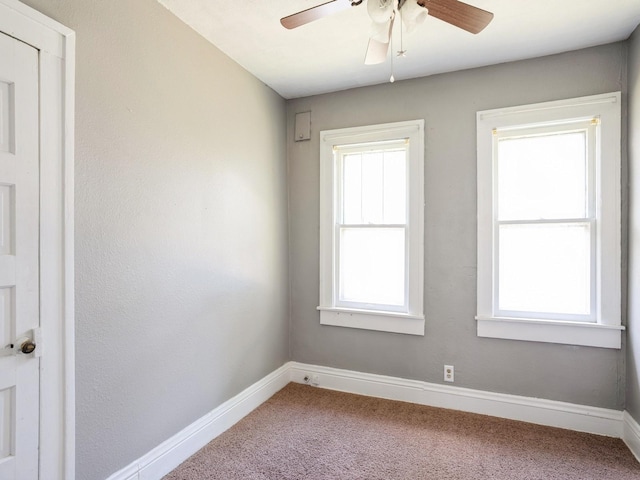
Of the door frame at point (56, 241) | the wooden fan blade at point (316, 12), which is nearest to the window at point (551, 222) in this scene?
the wooden fan blade at point (316, 12)

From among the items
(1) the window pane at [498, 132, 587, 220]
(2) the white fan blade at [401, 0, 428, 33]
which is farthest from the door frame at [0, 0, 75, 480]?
(1) the window pane at [498, 132, 587, 220]

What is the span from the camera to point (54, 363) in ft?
4.78

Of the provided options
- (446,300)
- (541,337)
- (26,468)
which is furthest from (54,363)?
(541,337)

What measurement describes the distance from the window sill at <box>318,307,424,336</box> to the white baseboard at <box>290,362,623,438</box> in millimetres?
407

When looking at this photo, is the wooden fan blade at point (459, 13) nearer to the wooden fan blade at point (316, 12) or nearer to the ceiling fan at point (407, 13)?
the ceiling fan at point (407, 13)

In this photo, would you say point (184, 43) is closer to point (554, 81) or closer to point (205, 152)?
point (205, 152)

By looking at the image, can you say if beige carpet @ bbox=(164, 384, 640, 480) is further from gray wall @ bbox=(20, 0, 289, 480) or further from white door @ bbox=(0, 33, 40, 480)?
white door @ bbox=(0, 33, 40, 480)

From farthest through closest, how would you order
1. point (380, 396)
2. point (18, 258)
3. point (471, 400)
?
point (380, 396)
point (471, 400)
point (18, 258)

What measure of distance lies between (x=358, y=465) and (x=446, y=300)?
1.33 meters

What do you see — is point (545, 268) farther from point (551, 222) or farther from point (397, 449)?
point (397, 449)

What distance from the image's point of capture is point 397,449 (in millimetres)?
2230

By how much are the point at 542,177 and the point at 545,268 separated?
0.65 metres

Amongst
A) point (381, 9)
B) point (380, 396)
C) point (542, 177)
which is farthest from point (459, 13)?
point (380, 396)

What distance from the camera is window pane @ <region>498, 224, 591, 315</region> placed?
8.05ft
